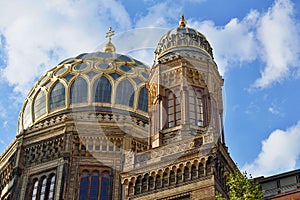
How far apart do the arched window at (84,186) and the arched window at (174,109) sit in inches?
348

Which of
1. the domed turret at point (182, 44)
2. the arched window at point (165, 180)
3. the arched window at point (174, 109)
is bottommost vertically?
the arched window at point (165, 180)

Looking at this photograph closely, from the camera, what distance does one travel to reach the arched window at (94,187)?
3562 cm

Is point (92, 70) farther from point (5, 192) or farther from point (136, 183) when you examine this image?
point (136, 183)

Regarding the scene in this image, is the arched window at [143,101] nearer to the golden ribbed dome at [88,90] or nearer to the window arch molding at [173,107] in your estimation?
the golden ribbed dome at [88,90]

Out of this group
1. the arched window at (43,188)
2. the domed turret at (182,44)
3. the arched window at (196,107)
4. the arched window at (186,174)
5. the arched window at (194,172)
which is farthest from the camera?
the arched window at (43,188)

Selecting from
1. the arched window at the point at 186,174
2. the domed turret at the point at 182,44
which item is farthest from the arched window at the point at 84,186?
the arched window at the point at 186,174

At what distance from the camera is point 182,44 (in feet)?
108

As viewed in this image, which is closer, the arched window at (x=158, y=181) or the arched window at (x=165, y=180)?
the arched window at (x=165, y=180)

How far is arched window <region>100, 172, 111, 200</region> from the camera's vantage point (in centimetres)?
3562

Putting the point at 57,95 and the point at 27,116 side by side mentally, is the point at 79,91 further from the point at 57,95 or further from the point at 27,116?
the point at 27,116

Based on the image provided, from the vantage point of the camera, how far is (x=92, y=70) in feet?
138

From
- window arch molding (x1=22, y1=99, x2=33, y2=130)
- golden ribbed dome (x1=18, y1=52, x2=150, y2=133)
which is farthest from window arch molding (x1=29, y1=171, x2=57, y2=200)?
window arch molding (x1=22, y1=99, x2=33, y2=130)

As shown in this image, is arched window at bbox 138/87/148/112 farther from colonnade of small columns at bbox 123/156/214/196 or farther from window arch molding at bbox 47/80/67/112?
colonnade of small columns at bbox 123/156/214/196

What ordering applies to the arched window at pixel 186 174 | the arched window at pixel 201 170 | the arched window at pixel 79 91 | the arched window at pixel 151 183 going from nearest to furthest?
the arched window at pixel 201 170
the arched window at pixel 186 174
the arched window at pixel 151 183
the arched window at pixel 79 91
